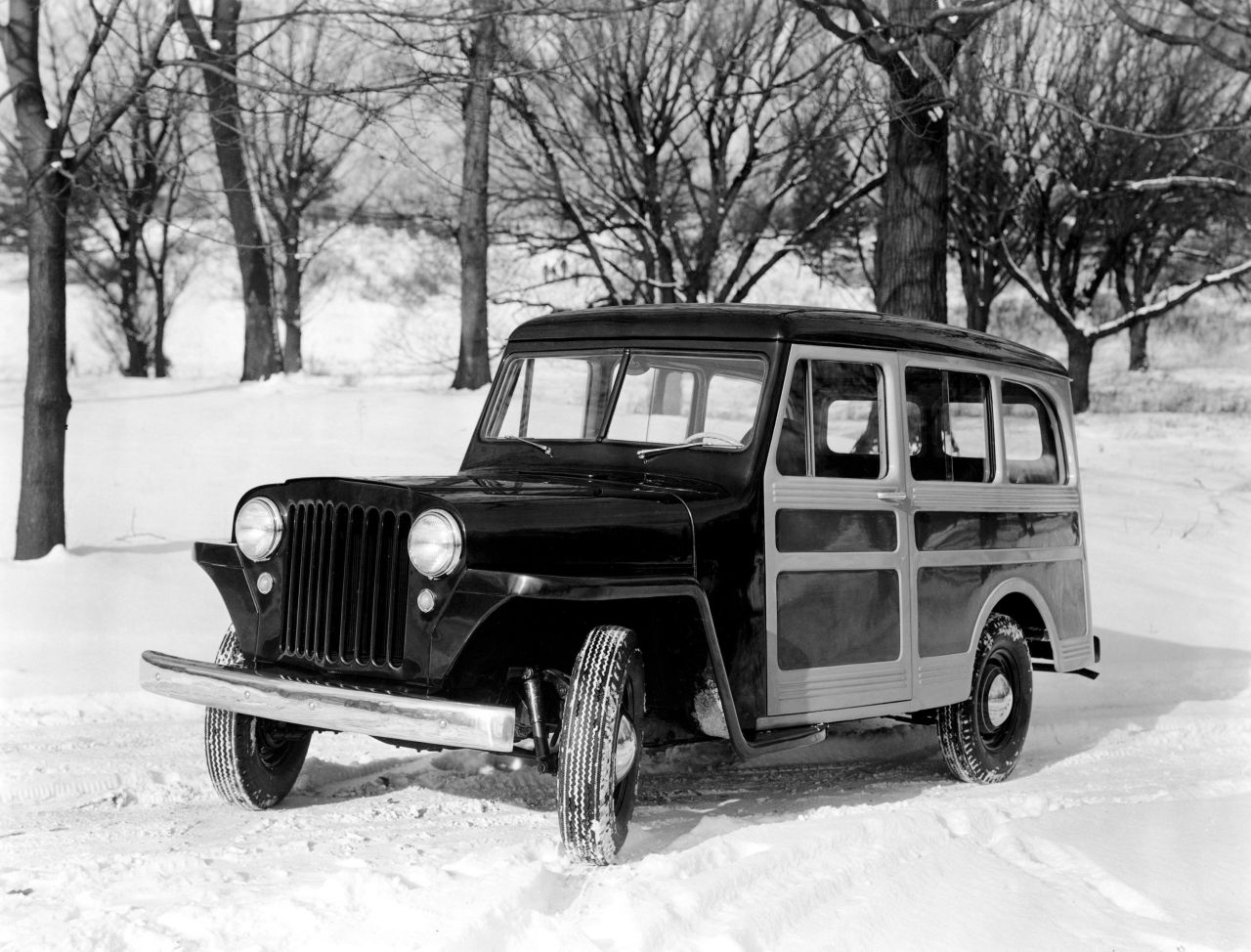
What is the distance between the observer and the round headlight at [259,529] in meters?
4.73

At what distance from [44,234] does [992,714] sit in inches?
289

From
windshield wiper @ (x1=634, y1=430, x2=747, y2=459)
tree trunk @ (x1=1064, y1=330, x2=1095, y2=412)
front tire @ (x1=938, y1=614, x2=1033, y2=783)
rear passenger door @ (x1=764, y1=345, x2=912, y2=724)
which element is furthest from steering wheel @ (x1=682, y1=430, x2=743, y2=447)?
tree trunk @ (x1=1064, y1=330, x2=1095, y2=412)

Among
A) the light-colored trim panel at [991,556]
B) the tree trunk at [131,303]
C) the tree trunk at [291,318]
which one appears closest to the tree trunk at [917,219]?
the light-colored trim panel at [991,556]

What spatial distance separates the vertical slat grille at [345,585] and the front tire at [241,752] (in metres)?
0.47

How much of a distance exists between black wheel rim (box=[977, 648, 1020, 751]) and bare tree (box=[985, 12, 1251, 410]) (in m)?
16.6

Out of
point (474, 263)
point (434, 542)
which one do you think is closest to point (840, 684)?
point (434, 542)

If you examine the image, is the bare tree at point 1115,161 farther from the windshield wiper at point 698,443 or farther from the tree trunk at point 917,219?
the windshield wiper at point 698,443

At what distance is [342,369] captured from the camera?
37656mm

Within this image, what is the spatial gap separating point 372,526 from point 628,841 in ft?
4.71

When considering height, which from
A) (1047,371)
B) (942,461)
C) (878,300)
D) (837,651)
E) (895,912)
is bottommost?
(895,912)

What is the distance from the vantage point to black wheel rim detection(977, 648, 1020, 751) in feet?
21.0

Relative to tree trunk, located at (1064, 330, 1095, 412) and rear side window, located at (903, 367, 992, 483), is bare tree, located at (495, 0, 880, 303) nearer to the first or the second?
tree trunk, located at (1064, 330, 1095, 412)

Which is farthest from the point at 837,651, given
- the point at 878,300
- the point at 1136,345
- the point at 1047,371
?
the point at 1136,345

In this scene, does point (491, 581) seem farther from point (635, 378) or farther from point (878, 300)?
point (878, 300)
